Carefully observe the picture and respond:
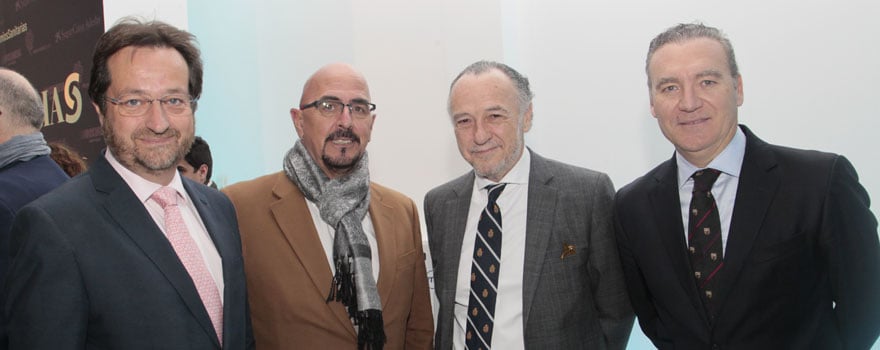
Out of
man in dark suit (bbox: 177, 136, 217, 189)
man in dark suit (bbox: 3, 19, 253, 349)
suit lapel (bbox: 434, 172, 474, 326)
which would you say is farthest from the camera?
man in dark suit (bbox: 177, 136, 217, 189)

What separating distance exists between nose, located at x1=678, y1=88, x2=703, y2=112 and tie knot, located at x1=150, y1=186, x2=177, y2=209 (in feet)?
5.26

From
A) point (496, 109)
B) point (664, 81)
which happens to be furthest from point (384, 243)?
point (664, 81)

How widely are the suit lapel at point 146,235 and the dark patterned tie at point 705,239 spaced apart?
4.87ft

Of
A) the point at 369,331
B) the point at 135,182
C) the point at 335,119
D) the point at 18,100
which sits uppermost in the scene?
the point at 18,100

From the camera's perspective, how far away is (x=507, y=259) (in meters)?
2.29

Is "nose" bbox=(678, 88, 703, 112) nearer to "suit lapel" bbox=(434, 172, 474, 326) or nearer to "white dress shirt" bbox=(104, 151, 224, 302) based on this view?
"suit lapel" bbox=(434, 172, 474, 326)

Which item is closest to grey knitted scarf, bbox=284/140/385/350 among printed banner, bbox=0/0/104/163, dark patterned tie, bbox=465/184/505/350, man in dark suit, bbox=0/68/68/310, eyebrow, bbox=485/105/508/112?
dark patterned tie, bbox=465/184/505/350

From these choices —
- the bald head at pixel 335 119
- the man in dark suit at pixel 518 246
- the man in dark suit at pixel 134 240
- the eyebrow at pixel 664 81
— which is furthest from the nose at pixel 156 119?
the eyebrow at pixel 664 81

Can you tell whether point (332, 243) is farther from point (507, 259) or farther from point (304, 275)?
point (507, 259)

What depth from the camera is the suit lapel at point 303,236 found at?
2297 mm

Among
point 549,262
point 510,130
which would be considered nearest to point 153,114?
point 510,130

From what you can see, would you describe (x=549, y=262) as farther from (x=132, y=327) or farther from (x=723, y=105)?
(x=132, y=327)

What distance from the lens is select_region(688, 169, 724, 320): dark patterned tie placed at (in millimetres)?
1948

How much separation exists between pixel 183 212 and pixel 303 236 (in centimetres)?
52
